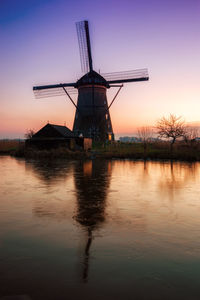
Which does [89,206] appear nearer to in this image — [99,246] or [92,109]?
Result: [99,246]

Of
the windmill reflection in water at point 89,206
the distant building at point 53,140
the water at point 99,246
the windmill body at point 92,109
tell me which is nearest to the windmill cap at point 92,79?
the windmill body at point 92,109

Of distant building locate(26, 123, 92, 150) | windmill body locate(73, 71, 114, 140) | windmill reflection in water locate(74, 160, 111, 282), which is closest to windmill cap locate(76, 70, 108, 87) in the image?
windmill body locate(73, 71, 114, 140)

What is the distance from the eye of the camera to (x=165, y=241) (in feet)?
15.8

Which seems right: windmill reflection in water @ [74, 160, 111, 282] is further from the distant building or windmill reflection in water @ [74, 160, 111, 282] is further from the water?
the distant building

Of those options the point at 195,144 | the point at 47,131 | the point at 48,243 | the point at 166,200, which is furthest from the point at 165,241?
the point at 47,131

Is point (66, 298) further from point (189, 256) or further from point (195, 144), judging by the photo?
point (195, 144)

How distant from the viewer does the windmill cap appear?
34094 millimetres

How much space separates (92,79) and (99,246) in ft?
104

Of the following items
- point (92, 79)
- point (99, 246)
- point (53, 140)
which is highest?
point (92, 79)

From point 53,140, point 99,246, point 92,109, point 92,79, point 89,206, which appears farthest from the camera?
point 92,109

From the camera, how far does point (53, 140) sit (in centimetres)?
3188

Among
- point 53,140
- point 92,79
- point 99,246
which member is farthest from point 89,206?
point 92,79

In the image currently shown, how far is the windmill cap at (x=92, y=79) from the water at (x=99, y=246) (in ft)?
89.3

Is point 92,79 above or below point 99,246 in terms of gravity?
above
